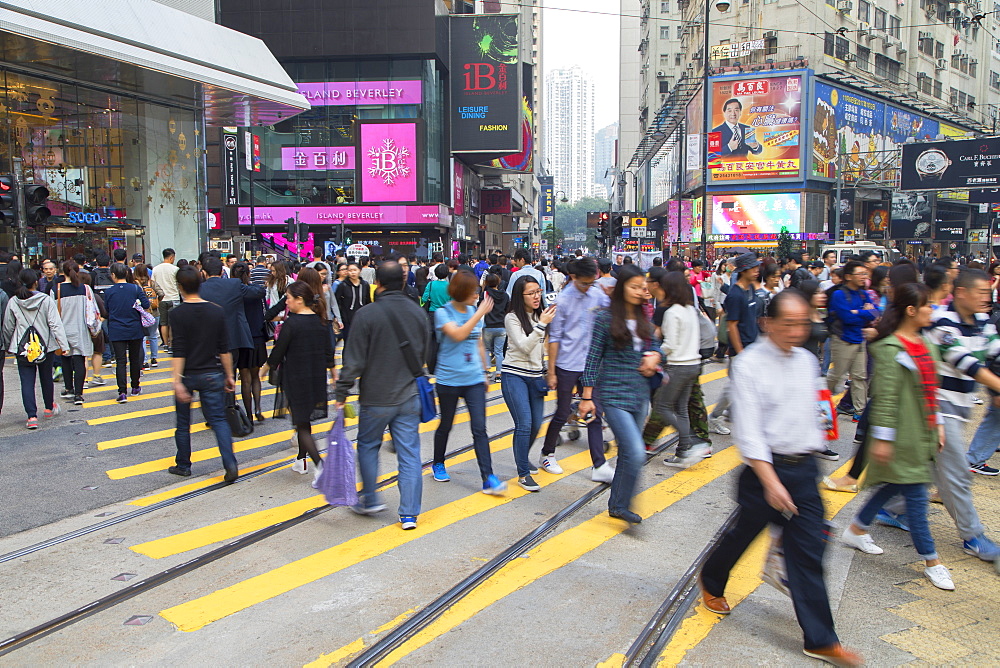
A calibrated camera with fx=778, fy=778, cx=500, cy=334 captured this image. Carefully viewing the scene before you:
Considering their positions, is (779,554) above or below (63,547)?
above

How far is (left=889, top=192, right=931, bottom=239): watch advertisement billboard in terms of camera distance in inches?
2176

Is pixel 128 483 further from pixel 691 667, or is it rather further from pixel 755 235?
pixel 755 235

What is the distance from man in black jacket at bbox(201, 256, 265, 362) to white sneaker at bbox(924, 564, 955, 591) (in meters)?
6.65

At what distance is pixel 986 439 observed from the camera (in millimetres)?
6559

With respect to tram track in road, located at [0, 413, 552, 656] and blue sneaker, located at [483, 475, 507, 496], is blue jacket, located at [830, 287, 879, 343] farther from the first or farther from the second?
tram track in road, located at [0, 413, 552, 656]

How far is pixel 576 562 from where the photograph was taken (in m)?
5.04

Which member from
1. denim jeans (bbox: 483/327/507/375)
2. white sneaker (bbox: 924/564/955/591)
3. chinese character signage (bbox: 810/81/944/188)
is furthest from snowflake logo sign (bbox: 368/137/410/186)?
white sneaker (bbox: 924/564/955/591)

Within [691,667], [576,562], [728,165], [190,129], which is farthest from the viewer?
[728,165]

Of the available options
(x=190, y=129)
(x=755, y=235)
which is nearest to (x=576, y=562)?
(x=190, y=129)

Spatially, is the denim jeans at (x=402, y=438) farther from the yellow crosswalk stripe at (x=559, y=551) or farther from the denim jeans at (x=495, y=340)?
the denim jeans at (x=495, y=340)

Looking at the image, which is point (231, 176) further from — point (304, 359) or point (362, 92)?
point (304, 359)

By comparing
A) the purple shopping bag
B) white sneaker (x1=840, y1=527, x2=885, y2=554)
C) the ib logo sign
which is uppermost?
the ib logo sign

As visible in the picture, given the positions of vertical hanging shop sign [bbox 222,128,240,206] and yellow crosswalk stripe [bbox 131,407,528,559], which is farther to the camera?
vertical hanging shop sign [bbox 222,128,240,206]

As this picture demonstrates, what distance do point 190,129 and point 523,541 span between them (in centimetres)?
1977
